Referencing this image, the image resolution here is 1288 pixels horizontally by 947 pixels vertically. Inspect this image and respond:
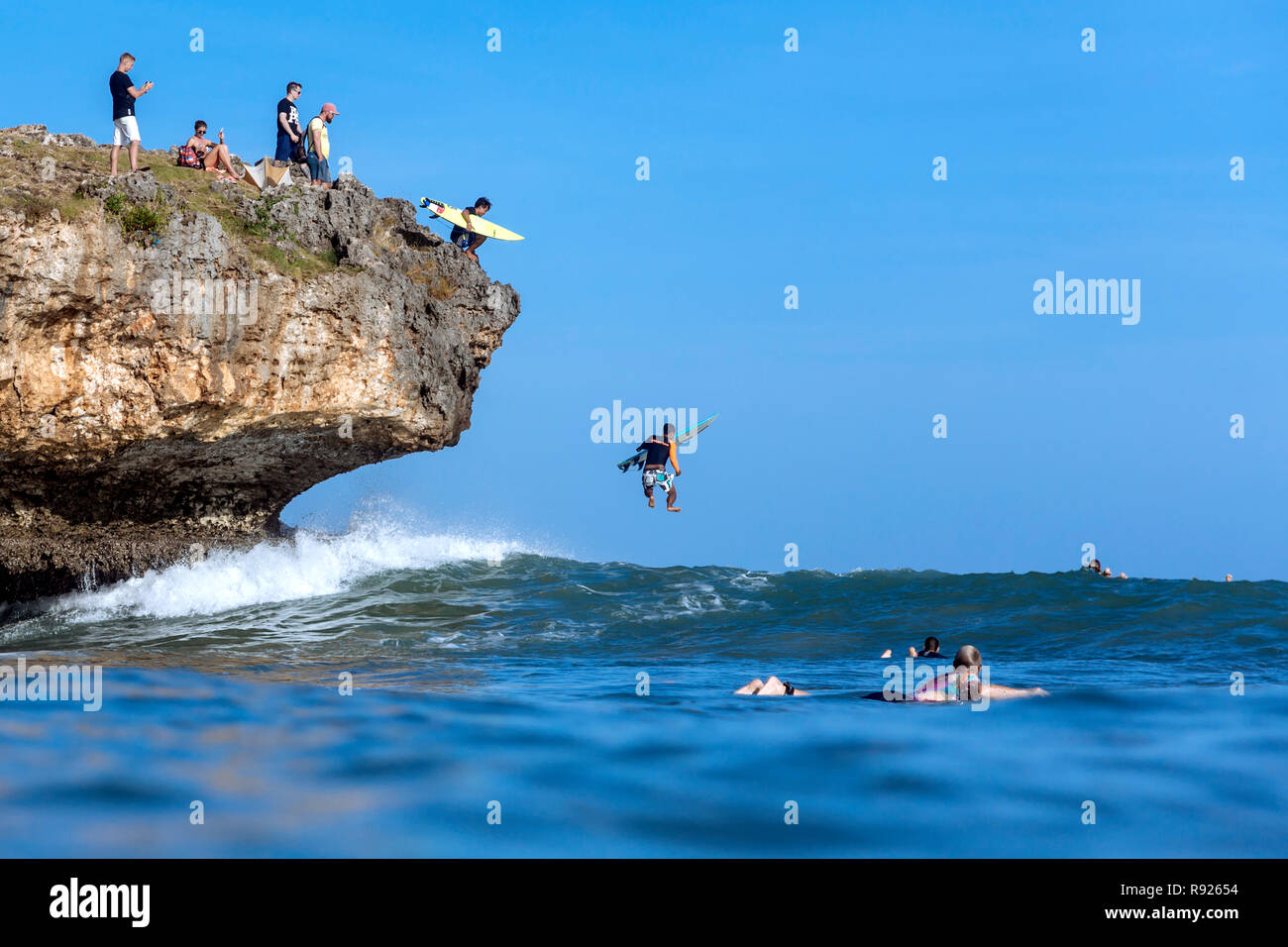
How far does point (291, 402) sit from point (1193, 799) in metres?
11.3

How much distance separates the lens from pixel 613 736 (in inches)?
289

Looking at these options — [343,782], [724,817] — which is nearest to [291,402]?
[343,782]

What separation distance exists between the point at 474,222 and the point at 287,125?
316 cm

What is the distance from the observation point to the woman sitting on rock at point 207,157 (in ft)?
46.9

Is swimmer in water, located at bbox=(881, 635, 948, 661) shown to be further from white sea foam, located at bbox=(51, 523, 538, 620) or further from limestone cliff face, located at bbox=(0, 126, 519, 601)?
white sea foam, located at bbox=(51, 523, 538, 620)

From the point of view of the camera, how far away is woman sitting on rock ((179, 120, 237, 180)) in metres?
14.3

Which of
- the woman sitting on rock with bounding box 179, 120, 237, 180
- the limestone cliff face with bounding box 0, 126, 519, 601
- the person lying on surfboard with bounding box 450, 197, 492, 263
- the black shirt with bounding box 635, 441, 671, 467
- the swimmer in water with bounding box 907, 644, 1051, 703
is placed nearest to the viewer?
the swimmer in water with bounding box 907, 644, 1051, 703

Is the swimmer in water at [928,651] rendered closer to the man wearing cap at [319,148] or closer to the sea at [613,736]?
the sea at [613,736]

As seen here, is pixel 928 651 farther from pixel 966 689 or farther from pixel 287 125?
pixel 287 125

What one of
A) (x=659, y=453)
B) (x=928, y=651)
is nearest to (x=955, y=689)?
(x=928, y=651)

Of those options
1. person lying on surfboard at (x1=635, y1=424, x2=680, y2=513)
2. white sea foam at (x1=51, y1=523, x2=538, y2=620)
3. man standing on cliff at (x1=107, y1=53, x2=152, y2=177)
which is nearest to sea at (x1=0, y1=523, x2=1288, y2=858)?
white sea foam at (x1=51, y1=523, x2=538, y2=620)

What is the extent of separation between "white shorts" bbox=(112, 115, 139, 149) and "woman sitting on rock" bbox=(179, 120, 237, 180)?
4.10ft
